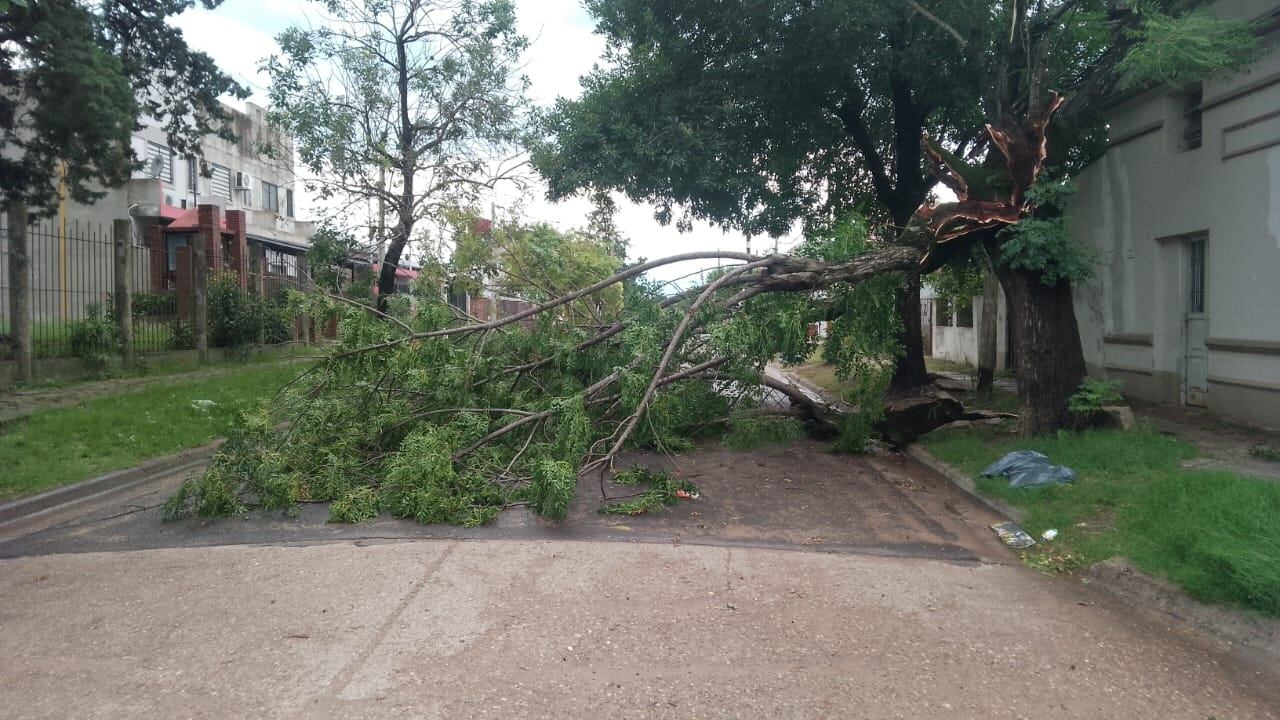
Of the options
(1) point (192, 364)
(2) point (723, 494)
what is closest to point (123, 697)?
(2) point (723, 494)

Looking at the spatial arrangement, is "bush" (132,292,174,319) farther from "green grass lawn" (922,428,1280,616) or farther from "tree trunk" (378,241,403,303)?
"green grass lawn" (922,428,1280,616)

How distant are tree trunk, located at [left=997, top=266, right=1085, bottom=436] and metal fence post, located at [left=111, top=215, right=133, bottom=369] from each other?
13.5m

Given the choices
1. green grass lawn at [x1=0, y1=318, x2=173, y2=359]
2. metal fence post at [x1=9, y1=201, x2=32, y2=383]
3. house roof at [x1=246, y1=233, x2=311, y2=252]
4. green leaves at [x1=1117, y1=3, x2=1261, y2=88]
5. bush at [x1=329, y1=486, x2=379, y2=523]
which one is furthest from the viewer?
house roof at [x1=246, y1=233, x2=311, y2=252]

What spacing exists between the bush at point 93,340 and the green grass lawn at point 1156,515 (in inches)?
506

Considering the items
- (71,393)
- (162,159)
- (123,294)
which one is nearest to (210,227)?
(162,159)

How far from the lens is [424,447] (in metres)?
7.96

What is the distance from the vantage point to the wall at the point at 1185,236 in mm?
9727

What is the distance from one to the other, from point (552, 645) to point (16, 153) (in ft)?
82.7

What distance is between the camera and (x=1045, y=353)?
32.8 ft

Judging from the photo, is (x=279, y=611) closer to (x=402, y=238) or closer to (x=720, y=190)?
(x=720, y=190)

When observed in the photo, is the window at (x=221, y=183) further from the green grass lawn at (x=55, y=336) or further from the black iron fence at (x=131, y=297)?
the green grass lawn at (x=55, y=336)

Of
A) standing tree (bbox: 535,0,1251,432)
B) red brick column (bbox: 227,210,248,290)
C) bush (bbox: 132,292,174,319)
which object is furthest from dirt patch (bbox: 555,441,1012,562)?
red brick column (bbox: 227,210,248,290)

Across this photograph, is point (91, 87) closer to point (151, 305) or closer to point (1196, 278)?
point (151, 305)

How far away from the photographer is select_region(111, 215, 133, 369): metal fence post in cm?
1424
